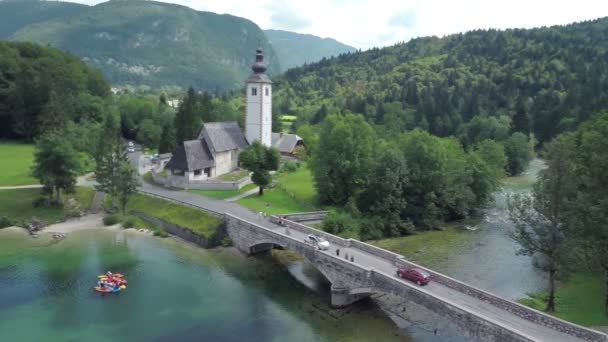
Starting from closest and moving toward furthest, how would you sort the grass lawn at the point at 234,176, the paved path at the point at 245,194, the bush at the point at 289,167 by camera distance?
the paved path at the point at 245,194 < the grass lawn at the point at 234,176 < the bush at the point at 289,167

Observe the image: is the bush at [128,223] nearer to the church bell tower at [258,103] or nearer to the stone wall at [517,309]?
the church bell tower at [258,103]

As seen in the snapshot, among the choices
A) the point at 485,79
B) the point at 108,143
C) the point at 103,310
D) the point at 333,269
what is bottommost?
the point at 103,310

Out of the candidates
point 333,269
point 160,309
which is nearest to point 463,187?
→ point 333,269

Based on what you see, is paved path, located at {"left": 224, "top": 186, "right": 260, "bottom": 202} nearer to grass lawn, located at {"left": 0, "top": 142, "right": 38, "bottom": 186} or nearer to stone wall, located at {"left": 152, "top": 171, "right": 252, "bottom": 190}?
stone wall, located at {"left": 152, "top": 171, "right": 252, "bottom": 190}

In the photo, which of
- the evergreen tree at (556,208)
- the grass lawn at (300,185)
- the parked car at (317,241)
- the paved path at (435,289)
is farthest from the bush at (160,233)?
the evergreen tree at (556,208)

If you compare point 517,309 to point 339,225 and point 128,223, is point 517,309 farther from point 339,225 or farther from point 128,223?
point 128,223

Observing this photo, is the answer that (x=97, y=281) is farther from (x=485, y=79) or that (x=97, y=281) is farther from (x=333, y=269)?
(x=485, y=79)
